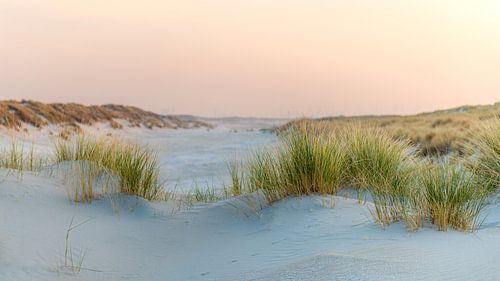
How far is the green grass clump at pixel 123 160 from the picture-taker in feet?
16.9

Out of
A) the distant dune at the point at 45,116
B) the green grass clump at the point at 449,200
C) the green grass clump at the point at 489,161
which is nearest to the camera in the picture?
the green grass clump at the point at 449,200

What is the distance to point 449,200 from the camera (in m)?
3.49

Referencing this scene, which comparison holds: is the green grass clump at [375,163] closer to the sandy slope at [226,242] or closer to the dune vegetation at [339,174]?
the dune vegetation at [339,174]

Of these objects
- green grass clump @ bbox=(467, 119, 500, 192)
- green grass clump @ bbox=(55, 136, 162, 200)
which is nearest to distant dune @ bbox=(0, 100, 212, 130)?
green grass clump @ bbox=(55, 136, 162, 200)

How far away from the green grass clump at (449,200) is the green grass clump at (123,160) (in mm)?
2878

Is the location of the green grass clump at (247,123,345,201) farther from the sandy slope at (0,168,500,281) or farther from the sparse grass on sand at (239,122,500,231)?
the sandy slope at (0,168,500,281)

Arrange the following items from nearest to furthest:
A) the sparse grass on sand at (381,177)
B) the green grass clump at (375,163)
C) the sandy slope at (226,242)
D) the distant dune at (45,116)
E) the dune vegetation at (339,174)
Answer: the sandy slope at (226,242)
the sparse grass on sand at (381,177)
the dune vegetation at (339,174)
the green grass clump at (375,163)
the distant dune at (45,116)

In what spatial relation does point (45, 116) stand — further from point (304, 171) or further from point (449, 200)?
point (449, 200)

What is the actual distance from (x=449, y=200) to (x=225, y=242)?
1.74 meters

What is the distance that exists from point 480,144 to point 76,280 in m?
4.54

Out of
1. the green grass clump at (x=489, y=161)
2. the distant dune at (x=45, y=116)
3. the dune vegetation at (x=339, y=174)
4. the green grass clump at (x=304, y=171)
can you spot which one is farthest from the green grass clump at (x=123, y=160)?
the distant dune at (x=45, y=116)

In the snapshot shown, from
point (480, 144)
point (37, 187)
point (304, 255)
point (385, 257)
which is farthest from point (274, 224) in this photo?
point (480, 144)

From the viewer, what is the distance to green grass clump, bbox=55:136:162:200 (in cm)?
516

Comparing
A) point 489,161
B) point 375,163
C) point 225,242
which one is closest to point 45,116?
point 375,163
